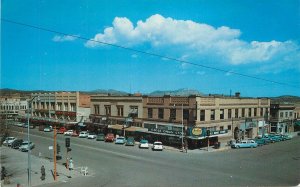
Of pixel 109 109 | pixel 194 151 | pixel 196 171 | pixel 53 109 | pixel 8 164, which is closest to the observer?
pixel 196 171

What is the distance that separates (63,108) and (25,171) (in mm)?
41995

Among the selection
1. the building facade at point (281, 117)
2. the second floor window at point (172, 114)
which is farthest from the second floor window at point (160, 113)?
the building facade at point (281, 117)

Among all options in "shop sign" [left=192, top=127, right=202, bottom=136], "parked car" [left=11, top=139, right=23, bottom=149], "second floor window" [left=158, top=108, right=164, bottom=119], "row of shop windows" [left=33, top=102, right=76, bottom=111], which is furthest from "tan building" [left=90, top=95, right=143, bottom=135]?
"parked car" [left=11, top=139, right=23, bottom=149]

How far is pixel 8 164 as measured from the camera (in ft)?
111

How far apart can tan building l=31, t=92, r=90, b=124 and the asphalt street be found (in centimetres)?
2158

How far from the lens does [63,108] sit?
71750mm

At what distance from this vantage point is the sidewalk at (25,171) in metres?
26.4

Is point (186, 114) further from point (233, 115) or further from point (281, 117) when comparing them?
point (281, 117)

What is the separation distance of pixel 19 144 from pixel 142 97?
21422mm

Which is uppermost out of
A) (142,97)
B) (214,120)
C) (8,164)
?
(142,97)

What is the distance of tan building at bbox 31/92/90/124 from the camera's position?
66.9 metres

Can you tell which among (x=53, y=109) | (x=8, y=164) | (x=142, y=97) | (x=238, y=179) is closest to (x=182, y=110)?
(x=142, y=97)

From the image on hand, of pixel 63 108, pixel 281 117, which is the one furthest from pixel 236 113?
pixel 63 108

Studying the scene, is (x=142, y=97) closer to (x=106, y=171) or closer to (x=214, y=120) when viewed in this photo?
(x=214, y=120)
